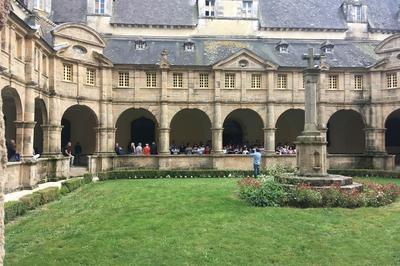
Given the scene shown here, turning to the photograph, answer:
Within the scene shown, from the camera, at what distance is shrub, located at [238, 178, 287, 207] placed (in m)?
13.9

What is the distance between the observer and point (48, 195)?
16547 mm

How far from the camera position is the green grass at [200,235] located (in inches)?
353

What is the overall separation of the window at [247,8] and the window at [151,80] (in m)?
10.8

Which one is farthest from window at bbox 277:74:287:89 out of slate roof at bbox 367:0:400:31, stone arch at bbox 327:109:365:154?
slate roof at bbox 367:0:400:31

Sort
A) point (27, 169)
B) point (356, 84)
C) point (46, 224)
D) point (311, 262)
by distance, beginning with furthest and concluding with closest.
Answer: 1. point (356, 84)
2. point (27, 169)
3. point (46, 224)
4. point (311, 262)

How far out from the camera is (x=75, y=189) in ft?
66.5

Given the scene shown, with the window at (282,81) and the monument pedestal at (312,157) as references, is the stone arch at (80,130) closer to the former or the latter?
the window at (282,81)

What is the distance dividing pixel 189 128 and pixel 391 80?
49.1ft

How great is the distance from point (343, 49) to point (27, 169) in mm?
24591

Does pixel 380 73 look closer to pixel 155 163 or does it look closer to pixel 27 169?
pixel 155 163

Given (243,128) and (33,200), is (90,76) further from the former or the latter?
(33,200)

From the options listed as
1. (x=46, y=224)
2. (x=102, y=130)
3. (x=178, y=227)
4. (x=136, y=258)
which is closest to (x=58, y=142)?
(x=102, y=130)

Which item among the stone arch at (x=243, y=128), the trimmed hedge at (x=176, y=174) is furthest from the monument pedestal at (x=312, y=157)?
the stone arch at (x=243, y=128)

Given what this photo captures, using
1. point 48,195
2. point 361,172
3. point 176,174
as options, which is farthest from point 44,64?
point 361,172
